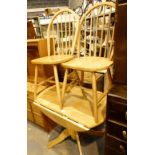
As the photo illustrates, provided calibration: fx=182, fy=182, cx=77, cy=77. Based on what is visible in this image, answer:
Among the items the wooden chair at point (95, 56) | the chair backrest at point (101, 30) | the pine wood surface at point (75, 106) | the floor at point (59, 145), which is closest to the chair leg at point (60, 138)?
the floor at point (59, 145)

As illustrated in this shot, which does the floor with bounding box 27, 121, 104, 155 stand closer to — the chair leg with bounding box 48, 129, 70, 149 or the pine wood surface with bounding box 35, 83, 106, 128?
the chair leg with bounding box 48, 129, 70, 149

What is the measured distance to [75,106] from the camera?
1.47 meters

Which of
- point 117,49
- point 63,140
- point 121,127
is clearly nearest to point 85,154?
point 63,140

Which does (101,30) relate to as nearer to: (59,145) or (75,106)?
(75,106)

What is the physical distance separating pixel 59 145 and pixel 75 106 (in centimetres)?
55

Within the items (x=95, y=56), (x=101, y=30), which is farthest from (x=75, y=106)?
(x=101, y=30)

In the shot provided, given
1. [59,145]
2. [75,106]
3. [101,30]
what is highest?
[101,30]

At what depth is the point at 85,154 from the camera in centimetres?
163

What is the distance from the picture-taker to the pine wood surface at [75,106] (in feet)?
4.23

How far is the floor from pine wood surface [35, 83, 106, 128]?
41cm

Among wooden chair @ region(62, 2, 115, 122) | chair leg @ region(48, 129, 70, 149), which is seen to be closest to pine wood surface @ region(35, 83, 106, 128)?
wooden chair @ region(62, 2, 115, 122)

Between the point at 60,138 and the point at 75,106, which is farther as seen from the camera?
the point at 60,138
